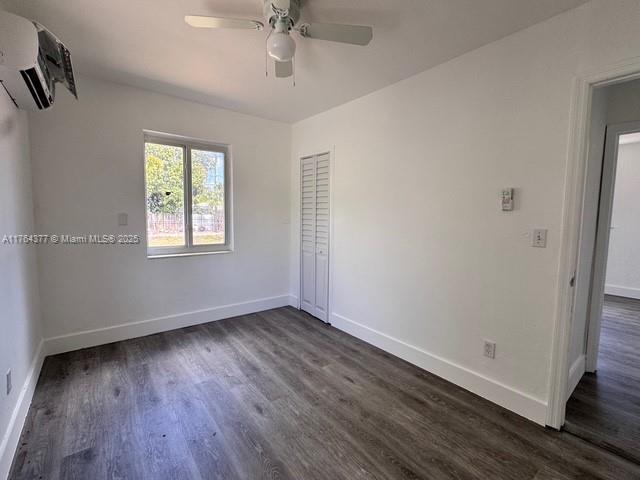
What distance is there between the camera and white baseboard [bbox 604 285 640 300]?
472 centimetres

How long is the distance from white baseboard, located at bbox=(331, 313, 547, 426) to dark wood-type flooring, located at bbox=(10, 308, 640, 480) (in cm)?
7

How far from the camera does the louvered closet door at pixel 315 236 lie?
12.0 feet

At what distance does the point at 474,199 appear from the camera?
7.35ft

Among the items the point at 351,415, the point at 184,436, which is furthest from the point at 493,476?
the point at 184,436

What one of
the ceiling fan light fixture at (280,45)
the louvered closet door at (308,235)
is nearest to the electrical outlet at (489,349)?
the louvered closet door at (308,235)

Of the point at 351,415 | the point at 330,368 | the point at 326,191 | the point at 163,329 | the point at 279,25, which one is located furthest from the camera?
the point at 326,191

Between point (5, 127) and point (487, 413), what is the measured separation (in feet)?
12.1

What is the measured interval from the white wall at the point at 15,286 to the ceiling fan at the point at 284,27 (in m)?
1.40

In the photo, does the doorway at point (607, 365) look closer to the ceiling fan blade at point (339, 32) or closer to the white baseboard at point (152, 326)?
the ceiling fan blade at point (339, 32)

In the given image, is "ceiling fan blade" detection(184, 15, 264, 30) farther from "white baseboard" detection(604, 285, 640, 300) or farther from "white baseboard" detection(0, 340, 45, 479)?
"white baseboard" detection(604, 285, 640, 300)

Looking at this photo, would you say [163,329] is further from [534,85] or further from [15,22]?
[534,85]

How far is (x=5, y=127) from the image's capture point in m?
1.85

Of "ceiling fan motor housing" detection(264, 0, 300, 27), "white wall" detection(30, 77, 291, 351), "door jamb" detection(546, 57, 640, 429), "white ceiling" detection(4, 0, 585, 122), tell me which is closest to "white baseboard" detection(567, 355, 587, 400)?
"door jamb" detection(546, 57, 640, 429)

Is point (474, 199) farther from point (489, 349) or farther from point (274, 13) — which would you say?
point (274, 13)
